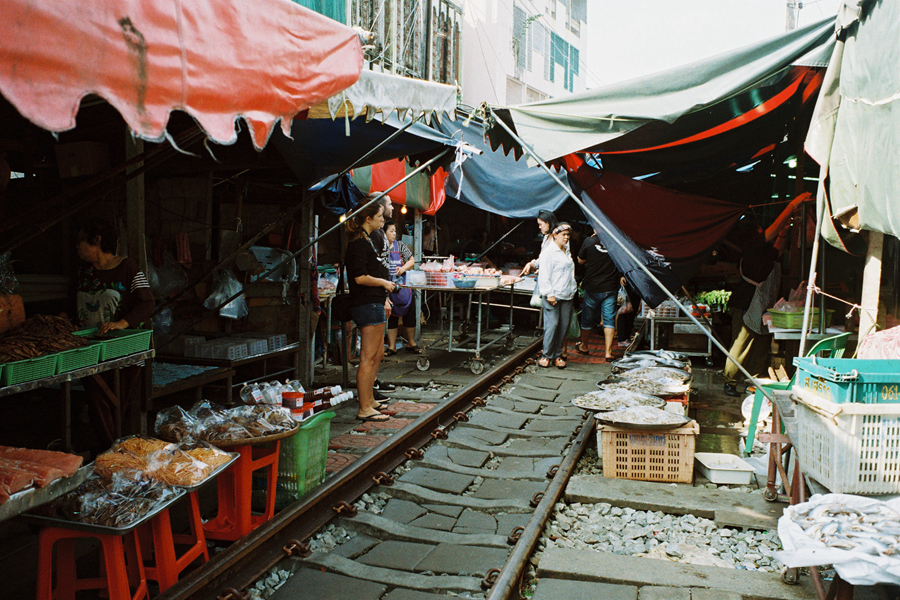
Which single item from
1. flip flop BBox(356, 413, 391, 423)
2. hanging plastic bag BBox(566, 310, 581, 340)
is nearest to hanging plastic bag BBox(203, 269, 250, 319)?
flip flop BBox(356, 413, 391, 423)

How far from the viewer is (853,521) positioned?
3.06 metres

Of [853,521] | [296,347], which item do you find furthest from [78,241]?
[853,521]

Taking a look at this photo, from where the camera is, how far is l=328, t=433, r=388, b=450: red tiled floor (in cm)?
623

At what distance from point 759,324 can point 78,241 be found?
27.2ft

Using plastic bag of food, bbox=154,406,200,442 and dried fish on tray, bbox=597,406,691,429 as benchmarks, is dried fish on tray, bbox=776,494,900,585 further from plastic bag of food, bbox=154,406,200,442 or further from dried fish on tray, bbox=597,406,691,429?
plastic bag of food, bbox=154,406,200,442

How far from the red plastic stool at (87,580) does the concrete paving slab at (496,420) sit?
4.37 meters

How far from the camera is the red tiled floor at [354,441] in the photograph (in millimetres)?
6234

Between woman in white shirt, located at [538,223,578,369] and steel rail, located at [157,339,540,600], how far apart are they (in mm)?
3740

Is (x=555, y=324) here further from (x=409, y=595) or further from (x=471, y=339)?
(x=409, y=595)

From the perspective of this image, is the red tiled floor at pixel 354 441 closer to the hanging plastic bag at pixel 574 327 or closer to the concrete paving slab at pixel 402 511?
the concrete paving slab at pixel 402 511

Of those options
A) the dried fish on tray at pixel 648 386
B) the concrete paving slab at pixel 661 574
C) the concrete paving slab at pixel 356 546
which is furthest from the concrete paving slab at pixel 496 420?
the concrete paving slab at pixel 661 574

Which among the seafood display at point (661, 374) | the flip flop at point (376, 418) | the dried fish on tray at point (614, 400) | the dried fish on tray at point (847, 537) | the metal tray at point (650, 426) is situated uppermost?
the dried fish on tray at point (847, 537)

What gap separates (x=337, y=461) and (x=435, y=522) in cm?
133

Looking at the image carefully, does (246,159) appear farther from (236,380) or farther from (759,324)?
(759,324)
